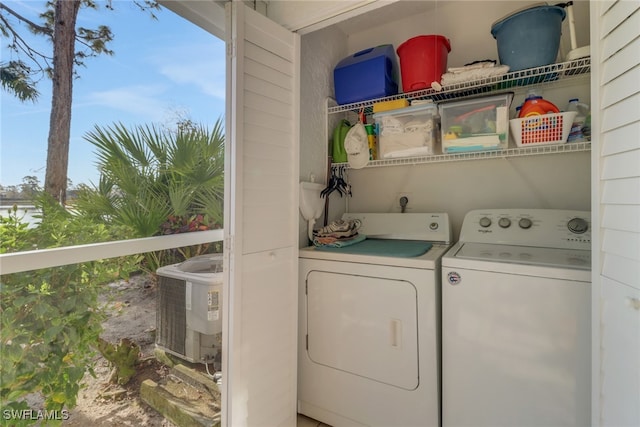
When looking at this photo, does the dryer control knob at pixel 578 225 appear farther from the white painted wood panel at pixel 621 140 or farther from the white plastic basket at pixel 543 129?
the white painted wood panel at pixel 621 140

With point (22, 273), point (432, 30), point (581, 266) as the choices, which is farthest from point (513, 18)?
point (22, 273)

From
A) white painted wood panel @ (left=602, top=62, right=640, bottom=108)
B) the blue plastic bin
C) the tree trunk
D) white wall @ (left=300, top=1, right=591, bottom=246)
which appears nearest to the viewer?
white painted wood panel @ (left=602, top=62, right=640, bottom=108)

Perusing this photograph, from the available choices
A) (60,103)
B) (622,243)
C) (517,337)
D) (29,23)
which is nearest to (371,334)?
(517,337)

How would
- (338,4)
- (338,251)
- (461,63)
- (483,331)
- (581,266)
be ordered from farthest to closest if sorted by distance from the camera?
(461,63) < (338,251) < (338,4) < (483,331) < (581,266)

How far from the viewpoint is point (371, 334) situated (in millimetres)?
1574

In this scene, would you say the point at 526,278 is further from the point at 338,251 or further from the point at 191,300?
the point at 191,300

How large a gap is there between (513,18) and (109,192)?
→ 2055 millimetres

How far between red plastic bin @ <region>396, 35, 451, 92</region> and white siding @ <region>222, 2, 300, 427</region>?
0.70 meters

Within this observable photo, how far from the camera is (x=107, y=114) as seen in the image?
1.09 metres

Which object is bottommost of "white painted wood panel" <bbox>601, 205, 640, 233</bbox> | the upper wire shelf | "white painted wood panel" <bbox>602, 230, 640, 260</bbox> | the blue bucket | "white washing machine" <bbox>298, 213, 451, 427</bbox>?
"white washing machine" <bbox>298, 213, 451, 427</bbox>

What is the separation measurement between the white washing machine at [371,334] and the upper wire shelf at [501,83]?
0.94m

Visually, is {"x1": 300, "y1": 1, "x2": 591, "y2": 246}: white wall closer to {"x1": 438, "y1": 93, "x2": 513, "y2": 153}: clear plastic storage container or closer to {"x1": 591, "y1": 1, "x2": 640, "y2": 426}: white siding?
{"x1": 438, "y1": 93, "x2": 513, "y2": 153}: clear plastic storage container

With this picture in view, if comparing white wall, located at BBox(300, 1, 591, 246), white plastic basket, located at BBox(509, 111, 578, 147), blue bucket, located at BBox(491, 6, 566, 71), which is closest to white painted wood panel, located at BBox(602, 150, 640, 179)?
white plastic basket, located at BBox(509, 111, 578, 147)

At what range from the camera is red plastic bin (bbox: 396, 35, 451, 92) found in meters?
1.76
